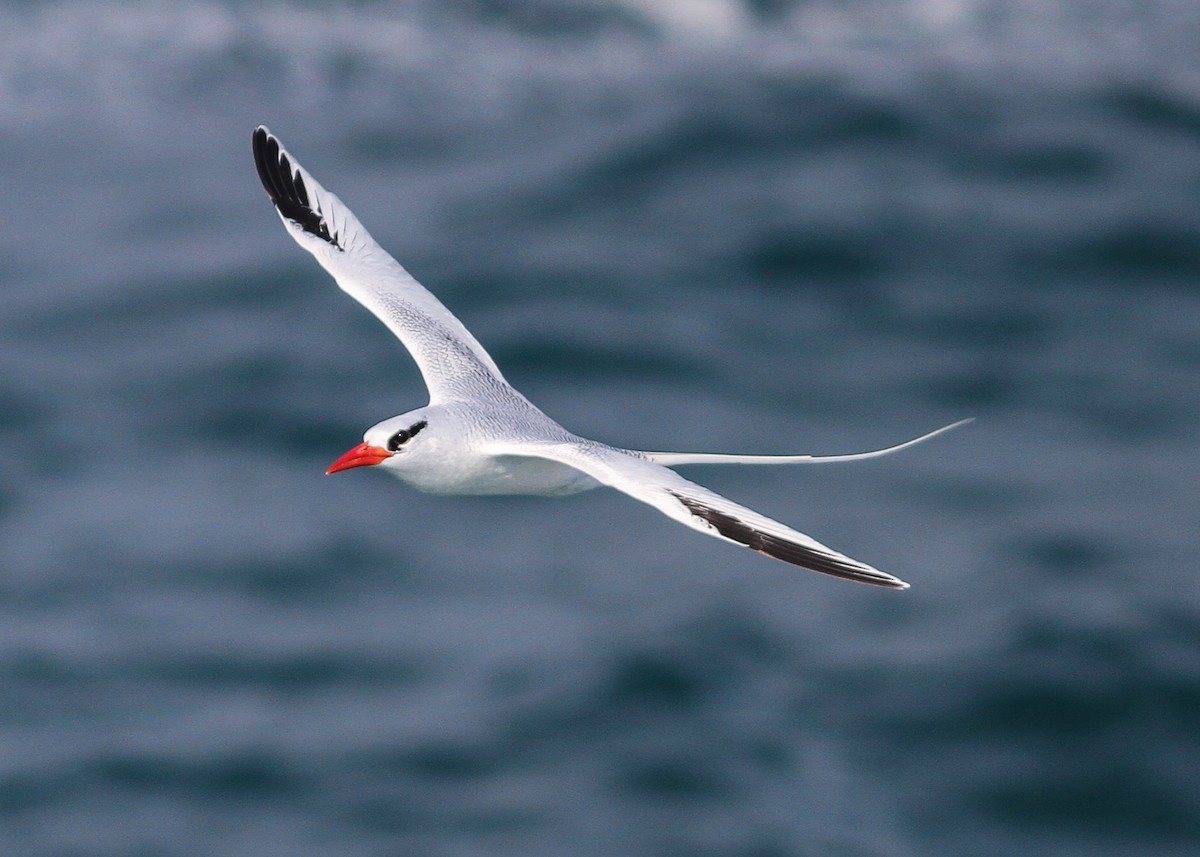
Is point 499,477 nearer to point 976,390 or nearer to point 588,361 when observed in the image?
point 588,361

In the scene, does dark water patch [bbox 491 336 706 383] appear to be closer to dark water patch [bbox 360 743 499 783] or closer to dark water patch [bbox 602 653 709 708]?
dark water patch [bbox 602 653 709 708]

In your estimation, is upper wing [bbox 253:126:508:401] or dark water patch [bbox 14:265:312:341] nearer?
upper wing [bbox 253:126:508:401]

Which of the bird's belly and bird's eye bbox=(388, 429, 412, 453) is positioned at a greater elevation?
bird's eye bbox=(388, 429, 412, 453)

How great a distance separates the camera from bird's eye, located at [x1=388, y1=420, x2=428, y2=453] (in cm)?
947

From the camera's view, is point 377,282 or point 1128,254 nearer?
point 377,282

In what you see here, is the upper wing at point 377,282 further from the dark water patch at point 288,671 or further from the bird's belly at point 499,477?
the dark water patch at point 288,671

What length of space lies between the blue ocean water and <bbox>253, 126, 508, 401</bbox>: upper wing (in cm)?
184

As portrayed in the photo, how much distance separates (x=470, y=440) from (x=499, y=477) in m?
0.42

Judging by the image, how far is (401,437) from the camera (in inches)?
374

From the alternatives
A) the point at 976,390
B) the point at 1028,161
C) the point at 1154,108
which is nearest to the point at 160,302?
the point at 976,390

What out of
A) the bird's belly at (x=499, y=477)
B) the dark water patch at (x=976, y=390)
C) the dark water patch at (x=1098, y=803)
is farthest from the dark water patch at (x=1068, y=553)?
the bird's belly at (x=499, y=477)

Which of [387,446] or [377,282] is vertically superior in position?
[377,282]

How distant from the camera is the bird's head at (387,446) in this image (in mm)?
9445

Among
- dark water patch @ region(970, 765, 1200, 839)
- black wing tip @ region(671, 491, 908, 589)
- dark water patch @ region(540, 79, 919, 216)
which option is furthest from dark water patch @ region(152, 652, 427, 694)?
dark water patch @ region(540, 79, 919, 216)
